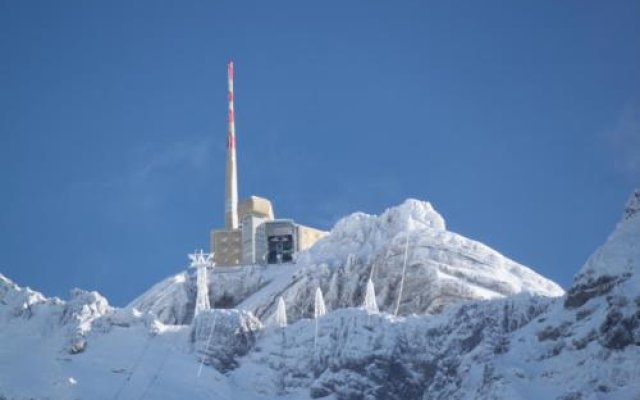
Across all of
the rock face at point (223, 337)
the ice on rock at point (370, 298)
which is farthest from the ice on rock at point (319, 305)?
the rock face at point (223, 337)

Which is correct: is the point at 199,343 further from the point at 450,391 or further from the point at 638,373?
the point at 638,373

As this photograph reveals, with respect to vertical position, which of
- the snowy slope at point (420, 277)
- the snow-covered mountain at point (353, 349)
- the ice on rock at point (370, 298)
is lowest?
the snow-covered mountain at point (353, 349)

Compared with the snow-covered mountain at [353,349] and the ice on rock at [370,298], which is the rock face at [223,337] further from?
the ice on rock at [370,298]

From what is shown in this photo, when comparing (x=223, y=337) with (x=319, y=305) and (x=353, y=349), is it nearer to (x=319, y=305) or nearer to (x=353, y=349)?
(x=353, y=349)

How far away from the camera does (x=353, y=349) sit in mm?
156875

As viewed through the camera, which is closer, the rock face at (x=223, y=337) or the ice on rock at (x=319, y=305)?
the rock face at (x=223, y=337)

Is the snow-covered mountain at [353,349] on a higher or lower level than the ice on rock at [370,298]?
lower

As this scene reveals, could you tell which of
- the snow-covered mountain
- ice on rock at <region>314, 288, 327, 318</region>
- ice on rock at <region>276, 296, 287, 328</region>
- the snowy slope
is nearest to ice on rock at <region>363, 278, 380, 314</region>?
the snowy slope

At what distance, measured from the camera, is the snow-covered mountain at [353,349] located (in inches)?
5502

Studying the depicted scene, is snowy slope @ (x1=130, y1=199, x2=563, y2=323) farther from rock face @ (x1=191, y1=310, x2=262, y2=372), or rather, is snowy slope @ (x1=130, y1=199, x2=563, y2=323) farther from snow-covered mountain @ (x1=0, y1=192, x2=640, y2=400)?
rock face @ (x1=191, y1=310, x2=262, y2=372)

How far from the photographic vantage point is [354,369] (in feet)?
509

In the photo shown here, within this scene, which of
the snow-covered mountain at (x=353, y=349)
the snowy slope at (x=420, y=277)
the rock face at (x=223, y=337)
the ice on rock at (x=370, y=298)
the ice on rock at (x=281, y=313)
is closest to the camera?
the snow-covered mountain at (x=353, y=349)

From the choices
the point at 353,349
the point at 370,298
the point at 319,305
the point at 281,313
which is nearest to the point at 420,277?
the point at 370,298

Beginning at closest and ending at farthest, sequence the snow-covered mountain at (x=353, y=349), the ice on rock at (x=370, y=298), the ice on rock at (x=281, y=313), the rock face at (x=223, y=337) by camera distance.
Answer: the snow-covered mountain at (x=353, y=349)
the rock face at (x=223, y=337)
the ice on rock at (x=370, y=298)
the ice on rock at (x=281, y=313)
